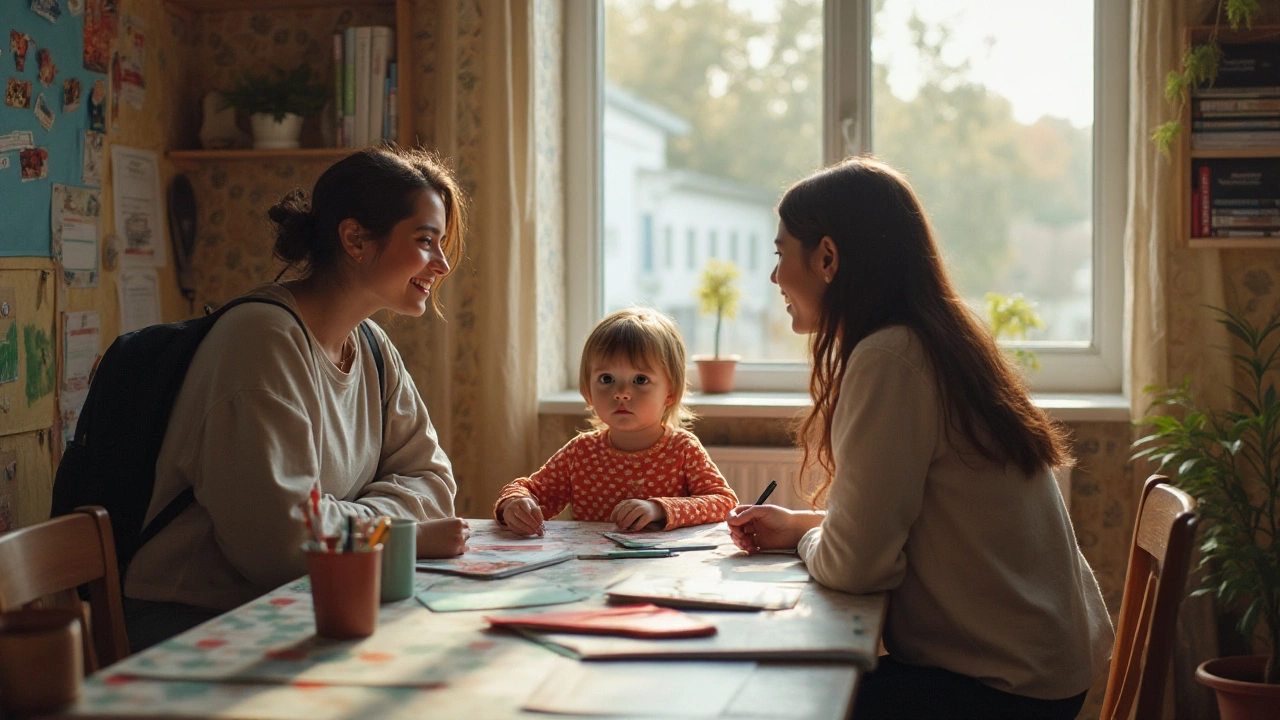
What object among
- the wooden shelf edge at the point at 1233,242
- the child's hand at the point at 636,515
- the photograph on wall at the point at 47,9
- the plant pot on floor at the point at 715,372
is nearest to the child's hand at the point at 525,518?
the child's hand at the point at 636,515

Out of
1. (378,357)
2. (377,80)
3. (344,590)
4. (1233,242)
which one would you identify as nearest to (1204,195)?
(1233,242)

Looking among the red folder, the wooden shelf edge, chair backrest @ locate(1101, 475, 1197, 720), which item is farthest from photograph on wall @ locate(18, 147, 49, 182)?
the wooden shelf edge

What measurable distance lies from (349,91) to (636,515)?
163cm

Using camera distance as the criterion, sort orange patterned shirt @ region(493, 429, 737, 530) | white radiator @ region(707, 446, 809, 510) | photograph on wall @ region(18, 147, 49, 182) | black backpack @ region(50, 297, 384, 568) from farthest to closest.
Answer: white radiator @ region(707, 446, 809, 510) < photograph on wall @ region(18, 147, 49, 182) < orange patterned shirt @ region(493, 429, 737, 530) < black backpack @ region(50, 297, 384, 568)

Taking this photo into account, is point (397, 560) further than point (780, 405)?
No

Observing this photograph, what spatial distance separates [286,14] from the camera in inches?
124

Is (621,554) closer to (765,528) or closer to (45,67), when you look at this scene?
(765,528)

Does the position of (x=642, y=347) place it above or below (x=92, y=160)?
below

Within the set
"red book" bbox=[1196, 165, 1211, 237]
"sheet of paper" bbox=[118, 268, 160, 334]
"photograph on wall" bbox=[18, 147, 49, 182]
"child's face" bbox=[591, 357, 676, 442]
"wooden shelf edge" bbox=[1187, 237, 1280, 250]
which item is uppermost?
"photograph on wall" bbox=[18, 147, 49, 182]

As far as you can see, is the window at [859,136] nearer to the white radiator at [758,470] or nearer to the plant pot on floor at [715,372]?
the plant pot on floor at [715,372]

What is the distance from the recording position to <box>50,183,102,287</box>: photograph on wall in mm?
2518

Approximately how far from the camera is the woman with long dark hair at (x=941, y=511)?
57.1 inches

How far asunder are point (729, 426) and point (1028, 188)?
1021 millimetres

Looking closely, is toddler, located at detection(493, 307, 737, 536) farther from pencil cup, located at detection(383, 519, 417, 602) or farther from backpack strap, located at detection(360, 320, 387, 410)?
pencil cup, located at detection(383, 519, 417, 602)
